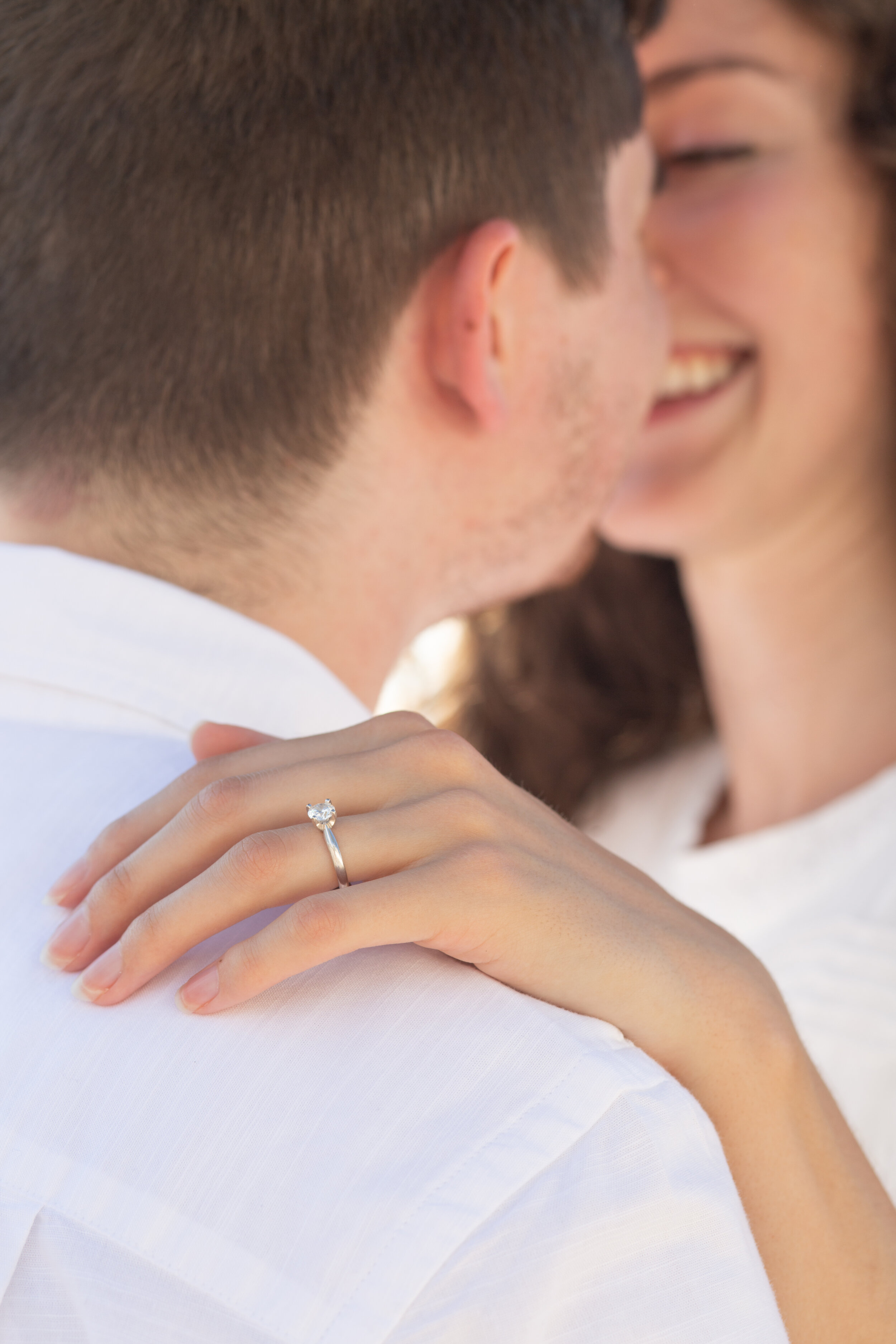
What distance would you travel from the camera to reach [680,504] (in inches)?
82.7

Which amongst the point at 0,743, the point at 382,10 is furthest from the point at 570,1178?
the point at 382,10

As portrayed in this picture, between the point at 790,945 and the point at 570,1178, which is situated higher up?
the point at 570,1178

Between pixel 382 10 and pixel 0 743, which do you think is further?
pixel 382 10

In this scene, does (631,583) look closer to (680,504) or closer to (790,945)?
(680,504)

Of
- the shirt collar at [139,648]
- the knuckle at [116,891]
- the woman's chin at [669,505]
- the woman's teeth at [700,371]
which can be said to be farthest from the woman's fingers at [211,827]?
the woman's teeth at [700,371]

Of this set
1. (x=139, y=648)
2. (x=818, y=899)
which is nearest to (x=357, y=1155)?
(x=139, y=648)

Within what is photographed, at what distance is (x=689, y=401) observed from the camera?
6.95ft

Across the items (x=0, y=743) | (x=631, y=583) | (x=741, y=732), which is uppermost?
(x=0, y=743)

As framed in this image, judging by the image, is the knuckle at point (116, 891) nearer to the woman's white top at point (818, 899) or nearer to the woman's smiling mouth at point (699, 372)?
the woman's white top at point (818, 899)

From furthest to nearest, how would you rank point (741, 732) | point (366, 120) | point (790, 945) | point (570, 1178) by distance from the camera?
point (741, 732) < point (790, 945) < point (366, 120) < point (570, 1178)

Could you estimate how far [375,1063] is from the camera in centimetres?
73

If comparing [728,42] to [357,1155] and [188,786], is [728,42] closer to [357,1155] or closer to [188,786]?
[188,786]

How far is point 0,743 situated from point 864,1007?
1.24 m

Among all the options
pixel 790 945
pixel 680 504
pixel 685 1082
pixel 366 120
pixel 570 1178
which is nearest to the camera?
pixel 570 1178
